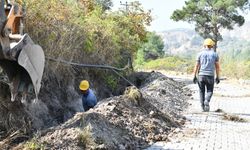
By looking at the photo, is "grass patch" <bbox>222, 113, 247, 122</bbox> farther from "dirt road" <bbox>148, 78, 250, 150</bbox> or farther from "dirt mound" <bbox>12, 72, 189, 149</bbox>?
"dirt mound" <bbox>12, 72, 189, 149</bbox>

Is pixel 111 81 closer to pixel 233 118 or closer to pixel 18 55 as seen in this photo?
pixel 233 118

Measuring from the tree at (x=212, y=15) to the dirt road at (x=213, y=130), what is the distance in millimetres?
39702

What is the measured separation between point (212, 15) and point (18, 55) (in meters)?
50.9

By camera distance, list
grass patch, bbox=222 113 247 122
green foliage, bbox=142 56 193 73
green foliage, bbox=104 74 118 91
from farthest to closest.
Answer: green foliage, bbox=142 56 193 73, green foliage, bbox=104 74 118 91, grass patch, bbox=222 113 247 122

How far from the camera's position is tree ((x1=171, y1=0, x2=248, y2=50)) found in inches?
2100

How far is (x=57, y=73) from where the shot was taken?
13391 millimetres

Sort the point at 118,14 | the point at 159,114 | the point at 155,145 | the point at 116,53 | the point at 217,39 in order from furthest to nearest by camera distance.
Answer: the point at 217,39 → the point at 118,14 → the point at 116,53 → the point at 159,114 → the point at 155,145

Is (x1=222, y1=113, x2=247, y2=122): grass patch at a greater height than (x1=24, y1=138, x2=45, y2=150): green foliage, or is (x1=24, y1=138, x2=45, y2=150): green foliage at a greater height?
(x1=24, y1=138, x2=45, y2=150): green foliage

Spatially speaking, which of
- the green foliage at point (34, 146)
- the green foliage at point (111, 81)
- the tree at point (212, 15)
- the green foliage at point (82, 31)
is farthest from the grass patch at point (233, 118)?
the tree at point (212, 15)

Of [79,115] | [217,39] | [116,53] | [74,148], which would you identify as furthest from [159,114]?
[217,39]

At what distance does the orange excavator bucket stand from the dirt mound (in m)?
1.49

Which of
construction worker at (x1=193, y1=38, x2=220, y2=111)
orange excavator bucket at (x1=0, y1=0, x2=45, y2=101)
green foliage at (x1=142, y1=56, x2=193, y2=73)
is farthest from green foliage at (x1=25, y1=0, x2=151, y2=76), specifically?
green foliage at (x1=142, y1=56, x2=193, y2=73)

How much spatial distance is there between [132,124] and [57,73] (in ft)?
15.5

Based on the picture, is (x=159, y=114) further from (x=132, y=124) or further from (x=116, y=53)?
(x=116, y=53)
